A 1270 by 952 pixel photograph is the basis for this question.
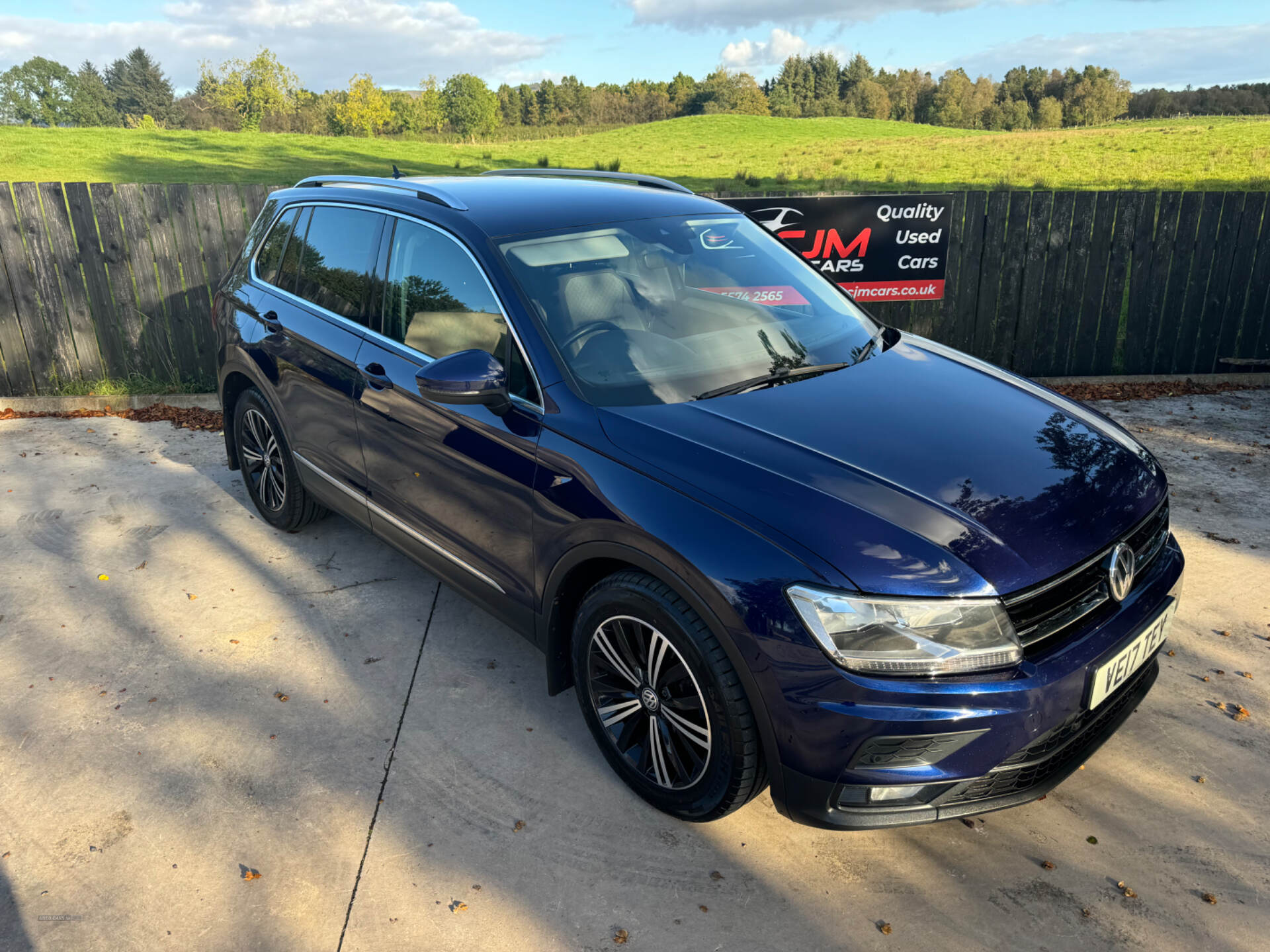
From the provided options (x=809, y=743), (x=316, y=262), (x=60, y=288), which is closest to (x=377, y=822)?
(x=809, y=743)

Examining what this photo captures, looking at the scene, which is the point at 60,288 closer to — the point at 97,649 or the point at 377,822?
the point at 97,649

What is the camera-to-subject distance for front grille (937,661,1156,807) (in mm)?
Answer: 2385

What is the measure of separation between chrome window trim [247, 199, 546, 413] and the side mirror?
0.11 meters

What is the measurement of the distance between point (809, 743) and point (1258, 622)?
293 cm

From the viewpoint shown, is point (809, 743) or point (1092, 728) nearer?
point (809, 743)

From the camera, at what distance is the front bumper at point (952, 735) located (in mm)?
2250

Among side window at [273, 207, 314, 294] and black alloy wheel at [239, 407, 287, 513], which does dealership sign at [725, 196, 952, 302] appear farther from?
black alloy wheel at [239, 407, 287, 513]

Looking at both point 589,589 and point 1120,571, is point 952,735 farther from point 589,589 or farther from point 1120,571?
point 589,589

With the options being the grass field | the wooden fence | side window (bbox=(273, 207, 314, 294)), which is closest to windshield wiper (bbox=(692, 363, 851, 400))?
side window (bbox=(273, 207, 314, 294))

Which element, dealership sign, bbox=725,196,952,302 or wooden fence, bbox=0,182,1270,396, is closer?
wooden fence, bbox=0,182,1270,396

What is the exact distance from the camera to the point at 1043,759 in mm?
2438

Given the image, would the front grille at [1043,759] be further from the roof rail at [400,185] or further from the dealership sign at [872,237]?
the dealership sign at [872,237]

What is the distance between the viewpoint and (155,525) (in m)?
5.29

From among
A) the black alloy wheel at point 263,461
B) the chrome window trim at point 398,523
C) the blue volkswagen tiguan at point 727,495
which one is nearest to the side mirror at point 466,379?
the blue volkswagen tiguan at point 727,495
